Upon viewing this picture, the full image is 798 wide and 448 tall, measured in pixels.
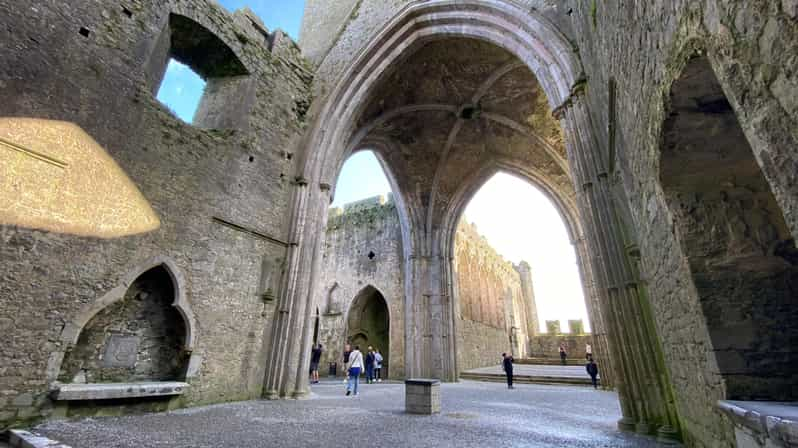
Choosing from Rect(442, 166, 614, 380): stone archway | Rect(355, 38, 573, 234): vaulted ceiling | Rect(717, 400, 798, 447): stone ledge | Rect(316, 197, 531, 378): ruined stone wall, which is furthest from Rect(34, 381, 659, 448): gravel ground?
Rect(316, 197, 531, 378): ruined stone wall

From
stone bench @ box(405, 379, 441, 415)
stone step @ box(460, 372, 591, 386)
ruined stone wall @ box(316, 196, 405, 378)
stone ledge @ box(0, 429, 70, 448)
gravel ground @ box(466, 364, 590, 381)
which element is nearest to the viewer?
stone ledge @ box(0, 429, 70, 448)

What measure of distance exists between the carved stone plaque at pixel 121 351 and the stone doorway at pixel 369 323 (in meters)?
9.93

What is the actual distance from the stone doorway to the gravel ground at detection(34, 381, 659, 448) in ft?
29.3

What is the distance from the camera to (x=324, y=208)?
8.67 metres

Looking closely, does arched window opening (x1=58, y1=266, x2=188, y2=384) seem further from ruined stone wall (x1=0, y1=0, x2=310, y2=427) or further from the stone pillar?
the stone pillar

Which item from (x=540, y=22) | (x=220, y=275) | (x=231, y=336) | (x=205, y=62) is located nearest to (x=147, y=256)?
(x=220, y=275)

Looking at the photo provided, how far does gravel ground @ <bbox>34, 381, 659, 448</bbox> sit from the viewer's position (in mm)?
3430

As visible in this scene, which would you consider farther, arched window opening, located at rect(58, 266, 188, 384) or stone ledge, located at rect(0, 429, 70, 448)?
arched window opening, located at rect(58, 266, 188, 384)

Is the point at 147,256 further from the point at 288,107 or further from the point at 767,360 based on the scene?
the point at 767,360

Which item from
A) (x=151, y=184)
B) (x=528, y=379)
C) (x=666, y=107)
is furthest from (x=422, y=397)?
(x=528, y=379)

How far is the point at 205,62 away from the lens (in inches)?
309

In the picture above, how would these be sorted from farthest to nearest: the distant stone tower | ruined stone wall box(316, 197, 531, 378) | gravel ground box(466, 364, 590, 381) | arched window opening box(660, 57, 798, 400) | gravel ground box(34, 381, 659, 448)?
the distant stone tower, ruined stone wall box(316, 197, 531, 378), gravel ground box(466, 364, 590, 381), gravel ground box(34, 381, 659, 448), arched window opening box(660, 57, 798, 400)

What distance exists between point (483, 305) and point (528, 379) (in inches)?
286

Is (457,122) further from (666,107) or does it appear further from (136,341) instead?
(136,341)
